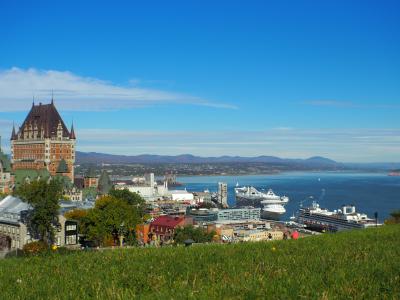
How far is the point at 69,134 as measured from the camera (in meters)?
96.2

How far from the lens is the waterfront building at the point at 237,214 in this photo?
107381 millimetres

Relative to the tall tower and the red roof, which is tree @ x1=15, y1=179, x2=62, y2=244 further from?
the tall tower

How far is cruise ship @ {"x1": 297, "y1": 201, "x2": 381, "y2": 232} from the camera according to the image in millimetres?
92688

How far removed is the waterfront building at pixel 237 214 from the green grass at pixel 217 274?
9348 centimetres

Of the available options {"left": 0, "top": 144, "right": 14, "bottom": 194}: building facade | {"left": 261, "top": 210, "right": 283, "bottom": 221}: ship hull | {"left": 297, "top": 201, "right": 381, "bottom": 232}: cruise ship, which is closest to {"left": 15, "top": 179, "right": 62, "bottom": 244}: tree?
{"left": 0, "top": 144, "right": 14, "bottom": 194}: building facade

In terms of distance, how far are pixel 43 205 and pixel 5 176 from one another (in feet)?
140

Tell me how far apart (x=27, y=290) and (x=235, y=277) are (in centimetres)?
340

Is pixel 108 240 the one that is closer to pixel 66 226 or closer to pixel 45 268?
pixel 66 226

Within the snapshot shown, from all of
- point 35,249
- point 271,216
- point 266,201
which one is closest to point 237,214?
point 271,216

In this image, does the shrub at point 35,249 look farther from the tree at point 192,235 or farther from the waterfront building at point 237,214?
the waterfront building at point 237,214

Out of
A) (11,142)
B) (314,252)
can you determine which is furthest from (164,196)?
(314,252)

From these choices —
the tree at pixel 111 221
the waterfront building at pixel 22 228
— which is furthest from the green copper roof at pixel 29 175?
the tree at pixel 111 221

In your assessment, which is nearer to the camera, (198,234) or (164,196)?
(198,234)

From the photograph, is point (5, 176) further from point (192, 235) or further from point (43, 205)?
point (43, 205)
